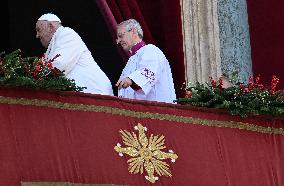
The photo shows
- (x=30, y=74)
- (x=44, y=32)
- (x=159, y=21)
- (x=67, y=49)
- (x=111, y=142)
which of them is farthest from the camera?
(x=159, y=21)

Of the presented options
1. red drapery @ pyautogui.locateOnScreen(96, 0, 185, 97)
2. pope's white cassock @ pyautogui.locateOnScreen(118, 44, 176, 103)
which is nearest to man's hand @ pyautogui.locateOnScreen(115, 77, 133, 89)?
pope's white cassock @ pyautogui.locateOnScreen(118, 44, 176, 103)

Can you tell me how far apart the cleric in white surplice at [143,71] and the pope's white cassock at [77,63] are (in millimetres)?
212

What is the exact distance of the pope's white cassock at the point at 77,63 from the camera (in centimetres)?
882

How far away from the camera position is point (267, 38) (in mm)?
11414

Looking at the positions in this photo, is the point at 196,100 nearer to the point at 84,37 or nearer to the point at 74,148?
the point at 74,148

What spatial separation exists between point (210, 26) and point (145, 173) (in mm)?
3465

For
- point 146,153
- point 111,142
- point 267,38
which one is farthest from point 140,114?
point 267,38

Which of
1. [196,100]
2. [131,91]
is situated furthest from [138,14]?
[196,100]

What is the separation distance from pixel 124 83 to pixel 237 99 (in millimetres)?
946

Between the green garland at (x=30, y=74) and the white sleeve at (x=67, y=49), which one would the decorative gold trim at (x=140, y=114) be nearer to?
the green garland at (x=30, y=74)

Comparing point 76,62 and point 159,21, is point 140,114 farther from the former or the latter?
point 159,21

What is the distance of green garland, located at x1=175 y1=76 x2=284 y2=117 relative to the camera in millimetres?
8406

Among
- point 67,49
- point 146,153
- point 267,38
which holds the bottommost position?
point 146,153

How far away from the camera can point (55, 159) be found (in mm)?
7367
